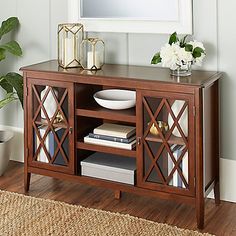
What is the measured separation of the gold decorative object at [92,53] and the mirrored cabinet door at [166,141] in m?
0.45

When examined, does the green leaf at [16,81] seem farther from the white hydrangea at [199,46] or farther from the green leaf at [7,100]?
A: the white hydrangea at [199,46]

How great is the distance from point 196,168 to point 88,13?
3.95ft

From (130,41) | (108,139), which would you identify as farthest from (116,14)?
(108,139)

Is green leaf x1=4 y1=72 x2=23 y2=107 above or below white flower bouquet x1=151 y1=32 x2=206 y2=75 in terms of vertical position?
below

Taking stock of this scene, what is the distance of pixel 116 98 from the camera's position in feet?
10.7

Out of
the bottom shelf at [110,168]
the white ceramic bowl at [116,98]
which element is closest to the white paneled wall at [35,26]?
the white ceramic bowl at [116,98]

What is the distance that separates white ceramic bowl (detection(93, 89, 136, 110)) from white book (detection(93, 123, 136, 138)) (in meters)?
0.13

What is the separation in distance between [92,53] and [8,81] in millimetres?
665

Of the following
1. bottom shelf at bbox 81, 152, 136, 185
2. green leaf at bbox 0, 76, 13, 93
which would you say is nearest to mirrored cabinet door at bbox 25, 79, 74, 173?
bottom shelf at bbox 81, 152, 136, 185

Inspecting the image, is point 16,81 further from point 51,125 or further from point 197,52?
point 197,52

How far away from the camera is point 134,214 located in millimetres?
3080

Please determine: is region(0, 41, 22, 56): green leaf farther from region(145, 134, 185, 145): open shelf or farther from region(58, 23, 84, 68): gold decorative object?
region(145, 134, 185, 145): open shelf

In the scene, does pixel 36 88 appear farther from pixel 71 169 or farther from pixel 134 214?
pixel 134 214

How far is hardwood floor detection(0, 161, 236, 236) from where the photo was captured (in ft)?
9.77
